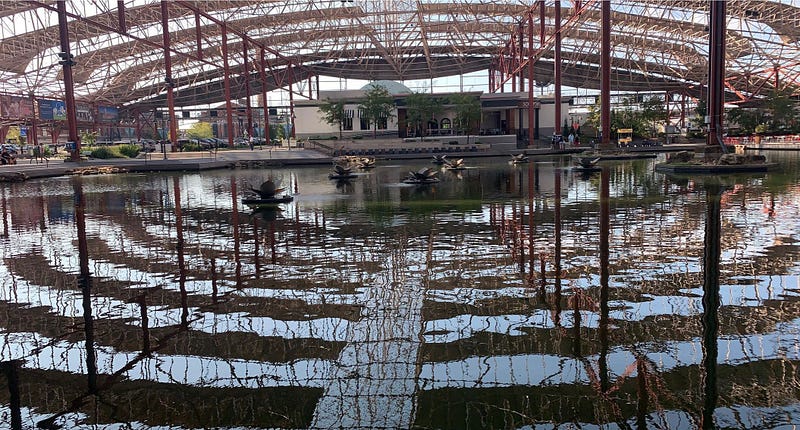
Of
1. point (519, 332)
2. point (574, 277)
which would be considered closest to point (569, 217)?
point (574, 277)

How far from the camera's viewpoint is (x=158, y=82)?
84.9m

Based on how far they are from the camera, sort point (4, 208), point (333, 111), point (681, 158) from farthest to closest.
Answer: point (333, 111) → point (681, 158) → point (4, 208)

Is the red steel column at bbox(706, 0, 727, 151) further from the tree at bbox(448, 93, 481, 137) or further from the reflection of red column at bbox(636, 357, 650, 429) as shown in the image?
the tree at bbox(448, 93, 481, 137)

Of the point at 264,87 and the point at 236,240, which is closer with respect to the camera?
the point at 236,240

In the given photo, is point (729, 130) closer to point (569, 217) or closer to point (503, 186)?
point (503, 186)

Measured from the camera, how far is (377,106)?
66.9 meters

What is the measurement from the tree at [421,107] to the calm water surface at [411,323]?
177 feet

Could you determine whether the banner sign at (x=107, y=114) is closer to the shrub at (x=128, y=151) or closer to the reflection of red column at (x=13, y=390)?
the shrub at (x=128, y=151)

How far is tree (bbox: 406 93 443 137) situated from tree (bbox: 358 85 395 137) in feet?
7.02

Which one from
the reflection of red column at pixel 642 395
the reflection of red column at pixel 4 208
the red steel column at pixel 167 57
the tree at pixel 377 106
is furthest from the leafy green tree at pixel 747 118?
the reflection of red column at pixel 642 395

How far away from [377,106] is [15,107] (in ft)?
140

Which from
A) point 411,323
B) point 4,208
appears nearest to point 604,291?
point 411,323

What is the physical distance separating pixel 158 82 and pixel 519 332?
288 feet

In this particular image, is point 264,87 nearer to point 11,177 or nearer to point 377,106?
point 377,106
